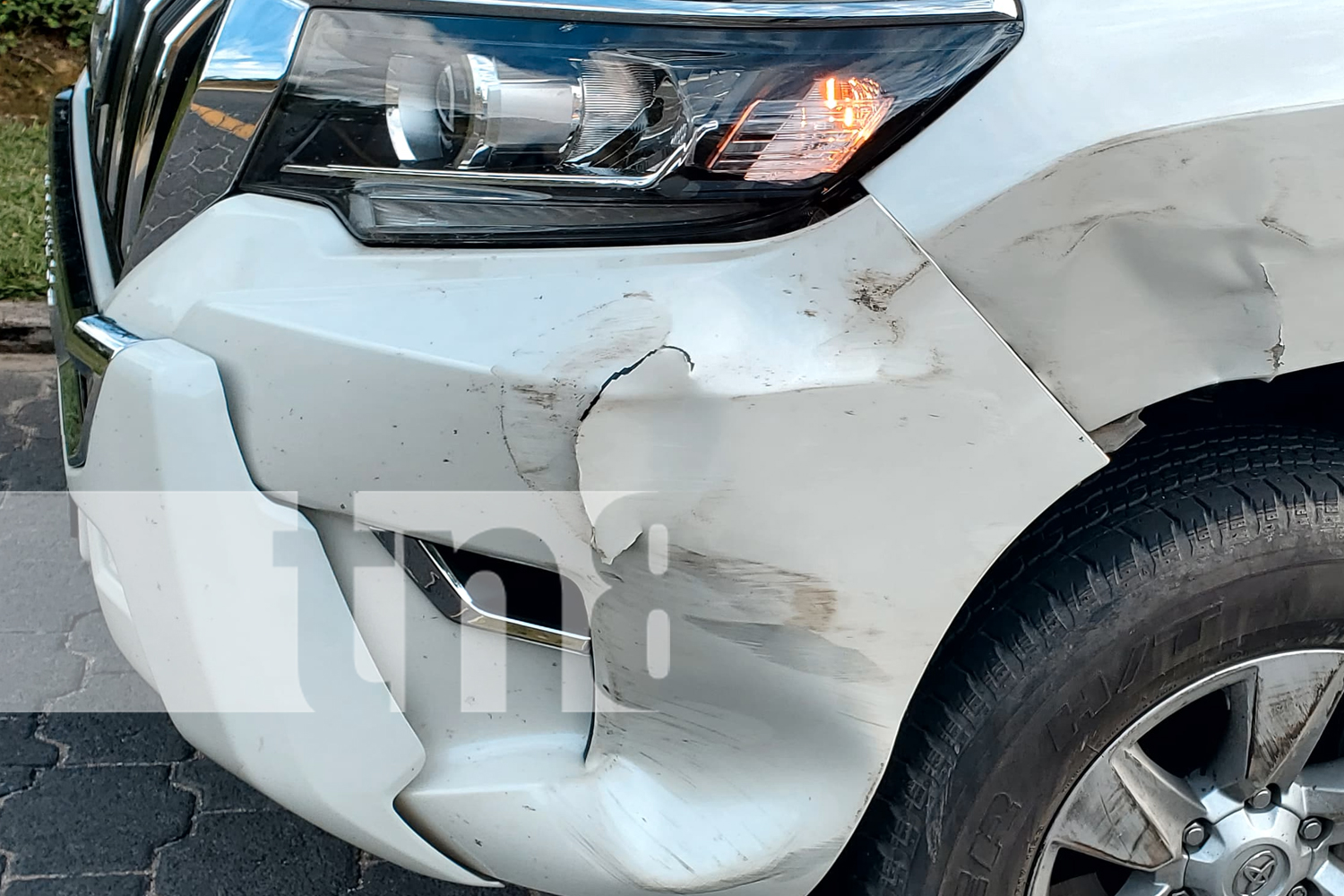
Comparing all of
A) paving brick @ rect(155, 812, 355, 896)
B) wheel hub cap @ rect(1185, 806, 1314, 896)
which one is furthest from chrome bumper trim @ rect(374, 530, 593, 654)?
paving brick @ rect(155, 812, 355, 896)

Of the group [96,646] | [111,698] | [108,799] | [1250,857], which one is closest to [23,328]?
[96,646]

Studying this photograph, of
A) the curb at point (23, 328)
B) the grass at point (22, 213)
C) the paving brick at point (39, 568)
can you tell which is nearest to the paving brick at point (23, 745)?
the paving brick at point (39, 568)

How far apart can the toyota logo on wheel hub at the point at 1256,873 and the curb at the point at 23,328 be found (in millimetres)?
3545

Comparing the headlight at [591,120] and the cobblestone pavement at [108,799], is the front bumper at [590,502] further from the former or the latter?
the cobblestone pavement at [108,799]

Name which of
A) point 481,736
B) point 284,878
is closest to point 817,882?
point 481,736

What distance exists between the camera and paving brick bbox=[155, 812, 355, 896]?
2014mm

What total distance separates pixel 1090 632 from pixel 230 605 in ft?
2.96

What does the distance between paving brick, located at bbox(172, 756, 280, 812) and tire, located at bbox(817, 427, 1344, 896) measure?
1254mm

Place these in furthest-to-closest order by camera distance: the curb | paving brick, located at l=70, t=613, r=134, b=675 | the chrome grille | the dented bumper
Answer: the curb → paving brick, located at l=70, t=613, r=134, b=675 → the chrome grille → the dented bumper

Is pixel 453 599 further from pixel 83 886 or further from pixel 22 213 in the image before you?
pixel 22 213

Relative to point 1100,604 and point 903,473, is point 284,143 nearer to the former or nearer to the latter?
point 903,473

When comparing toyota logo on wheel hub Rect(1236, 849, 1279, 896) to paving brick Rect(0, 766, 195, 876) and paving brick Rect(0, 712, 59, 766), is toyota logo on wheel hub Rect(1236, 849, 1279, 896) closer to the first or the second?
paving brick Rect(0, 766, 195, 876)

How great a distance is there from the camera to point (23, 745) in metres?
2.31

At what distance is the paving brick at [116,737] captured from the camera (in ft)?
7.54
